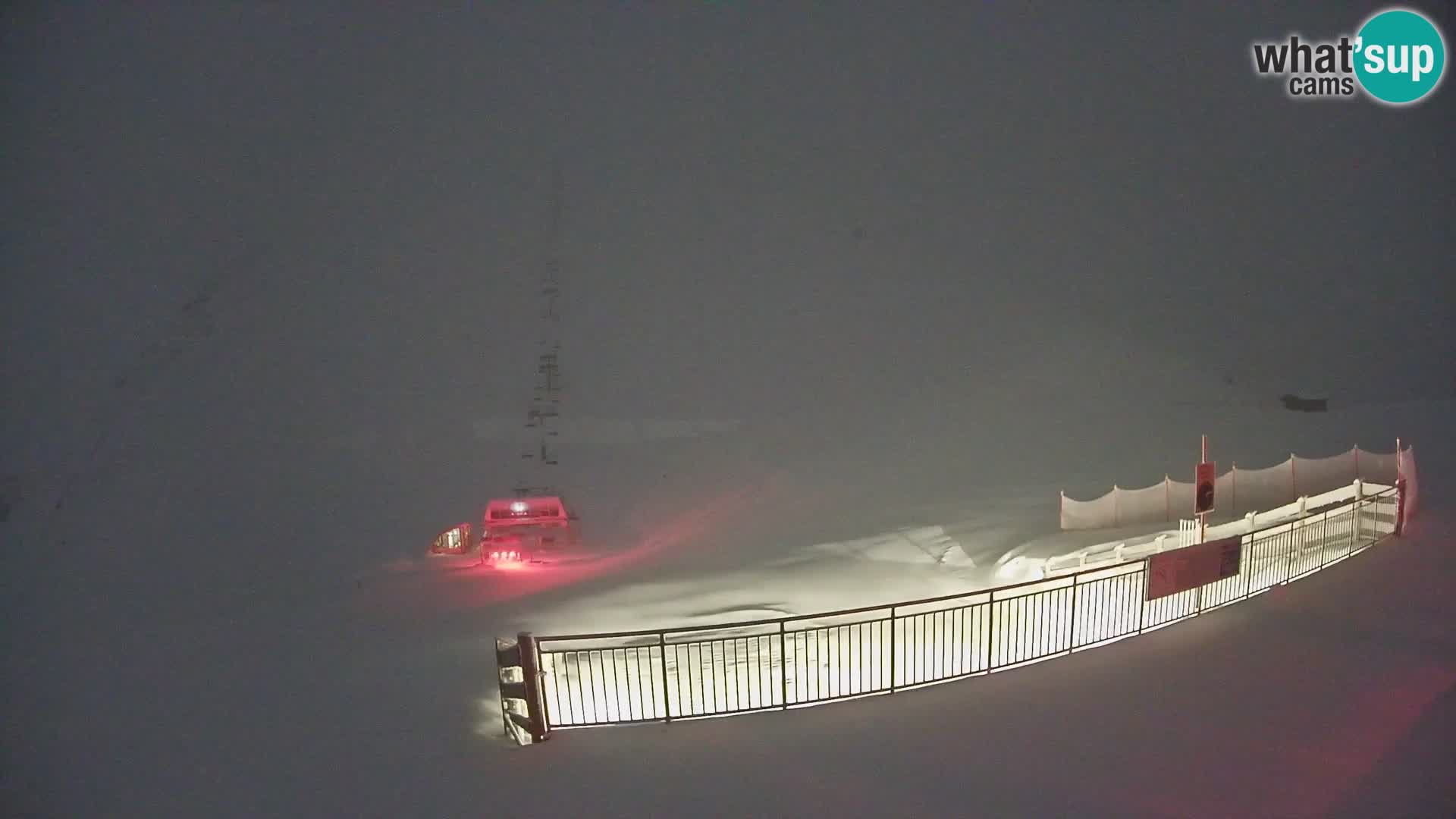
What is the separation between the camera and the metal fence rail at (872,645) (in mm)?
5539

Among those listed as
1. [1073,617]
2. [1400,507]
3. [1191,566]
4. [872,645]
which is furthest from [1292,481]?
[872,645]

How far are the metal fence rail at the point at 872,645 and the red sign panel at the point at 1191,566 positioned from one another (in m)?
0.13

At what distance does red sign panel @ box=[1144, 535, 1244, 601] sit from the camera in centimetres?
620

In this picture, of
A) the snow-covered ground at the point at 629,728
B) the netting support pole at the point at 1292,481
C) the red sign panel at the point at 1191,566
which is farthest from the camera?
the netting support pole at the point at 1292,481

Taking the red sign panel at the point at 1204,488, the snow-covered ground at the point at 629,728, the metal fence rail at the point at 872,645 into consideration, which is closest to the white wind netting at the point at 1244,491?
the metal fence rail at the point at 872,645

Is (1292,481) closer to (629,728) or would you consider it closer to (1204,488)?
(1204,488)

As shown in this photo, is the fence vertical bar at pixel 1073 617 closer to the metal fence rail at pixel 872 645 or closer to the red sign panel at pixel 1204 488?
the metal fence rail at pixel 872 645

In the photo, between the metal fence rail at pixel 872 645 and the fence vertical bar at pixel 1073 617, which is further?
the fence vertical bar at pixel 1073 617

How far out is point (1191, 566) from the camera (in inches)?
250

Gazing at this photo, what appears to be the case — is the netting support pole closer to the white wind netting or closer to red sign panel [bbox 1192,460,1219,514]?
the white wind netting

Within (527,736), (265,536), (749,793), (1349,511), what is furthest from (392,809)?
(1349,511)

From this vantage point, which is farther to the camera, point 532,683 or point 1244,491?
point 1244,491

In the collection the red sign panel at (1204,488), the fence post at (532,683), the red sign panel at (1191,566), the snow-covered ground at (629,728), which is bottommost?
the snow-covered ground at (629,728)

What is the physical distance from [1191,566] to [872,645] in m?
2.86
